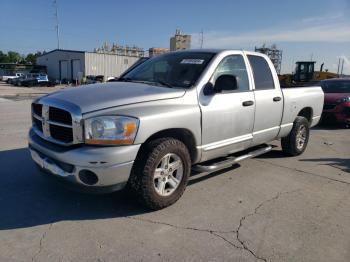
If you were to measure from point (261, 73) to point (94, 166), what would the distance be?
315 cm

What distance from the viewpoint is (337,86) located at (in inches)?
442

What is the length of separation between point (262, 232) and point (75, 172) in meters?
1.96

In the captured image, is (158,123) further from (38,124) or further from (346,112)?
(346,112)

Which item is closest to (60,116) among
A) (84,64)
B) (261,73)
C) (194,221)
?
(194,221)

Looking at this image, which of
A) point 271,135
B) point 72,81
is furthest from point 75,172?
point 72,81

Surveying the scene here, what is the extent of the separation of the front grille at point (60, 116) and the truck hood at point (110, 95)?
10 cm

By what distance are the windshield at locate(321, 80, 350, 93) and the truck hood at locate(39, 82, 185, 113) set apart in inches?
348

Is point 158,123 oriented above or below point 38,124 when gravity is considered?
above

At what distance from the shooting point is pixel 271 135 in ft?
17.6

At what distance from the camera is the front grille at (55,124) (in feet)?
11.1

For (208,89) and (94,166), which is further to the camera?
A: (208,89)

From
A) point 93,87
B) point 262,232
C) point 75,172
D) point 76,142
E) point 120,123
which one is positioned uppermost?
point 93,87

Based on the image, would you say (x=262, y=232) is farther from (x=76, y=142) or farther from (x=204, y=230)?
(x=76, y=142)

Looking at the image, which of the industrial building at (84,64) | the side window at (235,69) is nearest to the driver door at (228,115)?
the side window at (235,69)
